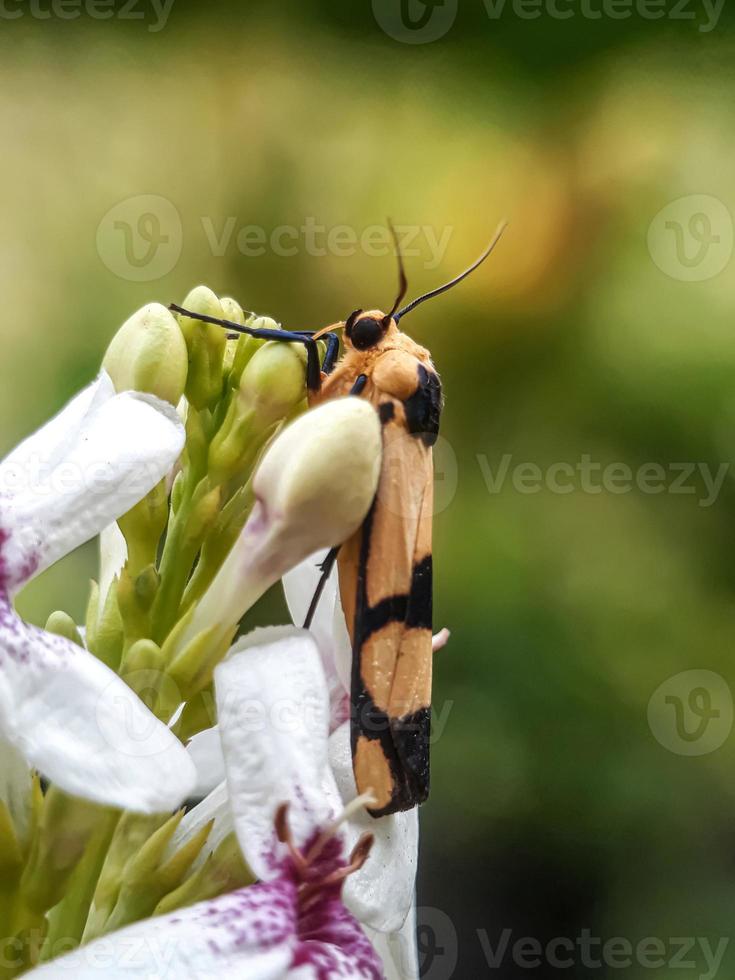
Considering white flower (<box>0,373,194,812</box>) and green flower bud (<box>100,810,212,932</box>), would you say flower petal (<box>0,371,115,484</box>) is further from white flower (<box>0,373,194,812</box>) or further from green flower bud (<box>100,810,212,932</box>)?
green flower bud (<box>100,810,212,932</box>)

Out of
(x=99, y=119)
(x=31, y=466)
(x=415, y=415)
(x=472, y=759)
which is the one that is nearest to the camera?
(x=31, y=466)

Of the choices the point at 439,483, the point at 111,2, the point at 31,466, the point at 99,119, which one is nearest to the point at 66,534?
the point at 31,466

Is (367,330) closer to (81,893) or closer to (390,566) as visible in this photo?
(390,566)

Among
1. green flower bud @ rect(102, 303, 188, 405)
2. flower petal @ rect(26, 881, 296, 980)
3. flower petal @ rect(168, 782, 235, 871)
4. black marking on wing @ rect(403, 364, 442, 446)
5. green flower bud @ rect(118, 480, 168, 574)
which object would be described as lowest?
flower petal @ rect(168, 782, 235, 871)

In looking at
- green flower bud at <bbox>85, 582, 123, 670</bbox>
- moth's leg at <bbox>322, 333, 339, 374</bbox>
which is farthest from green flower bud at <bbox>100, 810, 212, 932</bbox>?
moth's leg at <bbox>322, 333, 339, 374</bbox>

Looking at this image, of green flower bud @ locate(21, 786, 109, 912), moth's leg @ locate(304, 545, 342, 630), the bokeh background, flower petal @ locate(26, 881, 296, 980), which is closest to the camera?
flower petal @ locate(26, 881, 296, 980)

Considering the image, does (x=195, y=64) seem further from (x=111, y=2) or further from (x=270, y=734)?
(x=270, y=734)
